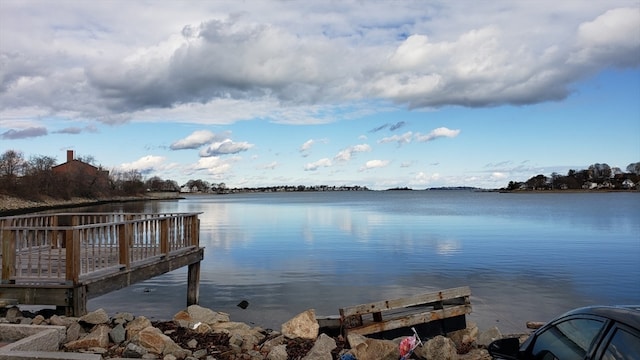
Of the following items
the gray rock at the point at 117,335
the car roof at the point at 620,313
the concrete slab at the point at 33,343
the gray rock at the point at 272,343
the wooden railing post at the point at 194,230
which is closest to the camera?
the car roof at the point at 620,313

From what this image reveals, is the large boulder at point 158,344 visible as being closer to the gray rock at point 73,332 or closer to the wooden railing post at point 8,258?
the gray rock at point 73,332

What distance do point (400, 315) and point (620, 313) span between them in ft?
26.2

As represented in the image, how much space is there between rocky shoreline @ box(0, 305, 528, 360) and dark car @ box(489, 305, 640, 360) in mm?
4215

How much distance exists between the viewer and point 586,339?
3779 mm

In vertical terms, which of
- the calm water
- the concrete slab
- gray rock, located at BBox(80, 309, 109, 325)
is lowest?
the calm water

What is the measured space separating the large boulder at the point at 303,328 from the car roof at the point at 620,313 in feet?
22.4

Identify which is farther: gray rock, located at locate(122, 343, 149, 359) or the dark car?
gray rock, located at locate(122, 343, 149, 359)

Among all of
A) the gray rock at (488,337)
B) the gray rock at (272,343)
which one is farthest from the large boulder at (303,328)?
the gray rock at (488,337)

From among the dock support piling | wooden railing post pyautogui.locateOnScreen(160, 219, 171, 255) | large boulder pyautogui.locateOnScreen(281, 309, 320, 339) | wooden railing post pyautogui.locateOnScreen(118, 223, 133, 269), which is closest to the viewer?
large boulder pyautogui.locateOnScreen(281, 309, 320, 339)

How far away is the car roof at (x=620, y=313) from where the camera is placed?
136 inches

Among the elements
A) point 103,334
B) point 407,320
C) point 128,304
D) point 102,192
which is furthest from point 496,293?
point 102,192

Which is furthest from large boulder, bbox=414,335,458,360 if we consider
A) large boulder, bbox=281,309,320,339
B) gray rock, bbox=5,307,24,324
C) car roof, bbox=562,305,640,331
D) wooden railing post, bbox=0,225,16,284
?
wooden railing post, bbox=0,225,16,284

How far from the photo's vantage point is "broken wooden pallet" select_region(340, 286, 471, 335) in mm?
10727

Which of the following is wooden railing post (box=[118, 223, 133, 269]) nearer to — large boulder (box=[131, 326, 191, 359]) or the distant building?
large boulder (box=[131, 326, 191, 359])
